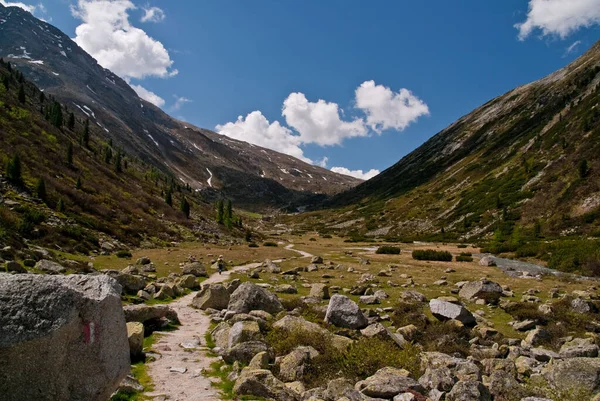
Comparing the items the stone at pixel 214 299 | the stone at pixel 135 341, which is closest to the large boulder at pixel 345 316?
the stone at pixel 214 299

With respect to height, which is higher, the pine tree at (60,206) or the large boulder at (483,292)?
the pine tree at (60,206)

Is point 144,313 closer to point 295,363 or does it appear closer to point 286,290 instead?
point 295,363

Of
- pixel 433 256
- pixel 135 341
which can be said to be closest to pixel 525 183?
pixel 433 256

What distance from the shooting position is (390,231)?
146125 mm

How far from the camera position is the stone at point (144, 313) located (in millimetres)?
19281

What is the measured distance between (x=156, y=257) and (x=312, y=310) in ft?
113

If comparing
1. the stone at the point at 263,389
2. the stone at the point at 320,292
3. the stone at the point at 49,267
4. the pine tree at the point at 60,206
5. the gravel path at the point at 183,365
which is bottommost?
the gravel path at the point at 183,365

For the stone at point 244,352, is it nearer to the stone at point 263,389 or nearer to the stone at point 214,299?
the stone at point 263,389

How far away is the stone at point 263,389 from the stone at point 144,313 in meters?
9.33

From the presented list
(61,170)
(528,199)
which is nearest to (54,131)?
(61,170)

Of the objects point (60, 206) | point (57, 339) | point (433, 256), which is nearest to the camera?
point (57, 339)

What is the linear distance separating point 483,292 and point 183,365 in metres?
24.5

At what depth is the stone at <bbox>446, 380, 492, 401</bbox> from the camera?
11301mm

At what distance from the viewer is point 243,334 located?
55.6ft
